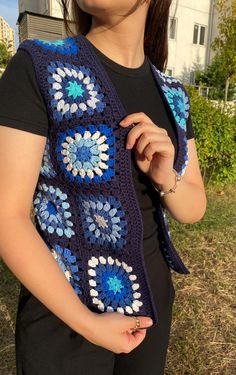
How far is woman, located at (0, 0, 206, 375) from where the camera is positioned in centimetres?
76

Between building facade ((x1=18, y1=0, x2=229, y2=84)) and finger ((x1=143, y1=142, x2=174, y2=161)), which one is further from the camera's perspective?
building facade ((x1=18, y1=0, x2=229, y2=84))

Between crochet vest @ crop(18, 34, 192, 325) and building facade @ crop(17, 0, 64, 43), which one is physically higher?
crochet vest @ crop(18, 34, 192, 325)

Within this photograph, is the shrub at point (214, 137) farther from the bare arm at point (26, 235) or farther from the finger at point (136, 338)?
the bare arm at point (26, 235)

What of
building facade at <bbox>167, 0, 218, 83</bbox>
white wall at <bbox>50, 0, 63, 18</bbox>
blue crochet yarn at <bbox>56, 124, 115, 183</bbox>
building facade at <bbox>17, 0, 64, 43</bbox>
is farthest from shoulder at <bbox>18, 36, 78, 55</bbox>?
building facade at <bbox>167, 0, 218, 83</bbox>

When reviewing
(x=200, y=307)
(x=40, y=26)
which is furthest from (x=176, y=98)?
(x=40, y=26)

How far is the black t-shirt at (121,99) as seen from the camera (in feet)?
2.46

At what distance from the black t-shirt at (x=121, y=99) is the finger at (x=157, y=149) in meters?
0.08

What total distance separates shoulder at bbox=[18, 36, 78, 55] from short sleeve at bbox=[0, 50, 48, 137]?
3cm

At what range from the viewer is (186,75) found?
2170 cm

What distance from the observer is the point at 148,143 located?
833 millimetres

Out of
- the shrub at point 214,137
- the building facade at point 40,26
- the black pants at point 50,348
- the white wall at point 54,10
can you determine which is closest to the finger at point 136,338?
the black pants at point 50,348

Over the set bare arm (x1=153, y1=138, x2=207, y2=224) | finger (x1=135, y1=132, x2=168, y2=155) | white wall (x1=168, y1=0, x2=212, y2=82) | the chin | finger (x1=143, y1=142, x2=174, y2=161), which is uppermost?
the chin

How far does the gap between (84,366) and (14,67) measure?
0.79 metres

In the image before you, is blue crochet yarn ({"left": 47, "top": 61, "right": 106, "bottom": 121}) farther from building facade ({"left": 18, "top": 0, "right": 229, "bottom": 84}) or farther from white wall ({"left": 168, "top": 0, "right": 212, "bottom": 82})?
white wall ({"left": 168, "top": 0, "right": 212, "bottom": 82})
